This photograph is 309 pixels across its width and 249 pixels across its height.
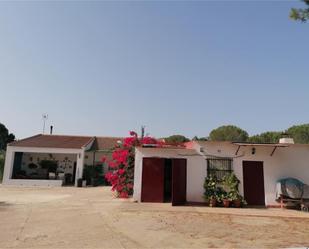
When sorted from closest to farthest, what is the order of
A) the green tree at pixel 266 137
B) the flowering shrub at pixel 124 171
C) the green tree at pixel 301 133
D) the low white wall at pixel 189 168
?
the low white wall at pixel 189 168, the flowering shrub at pixel 124 171, the green tree at pixel 266 137, the green tree at pixel 301 133

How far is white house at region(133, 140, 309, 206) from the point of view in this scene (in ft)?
48.0

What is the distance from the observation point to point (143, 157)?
1505cm

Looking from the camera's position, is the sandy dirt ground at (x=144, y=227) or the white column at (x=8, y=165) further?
the white column at (x=8, y=165)

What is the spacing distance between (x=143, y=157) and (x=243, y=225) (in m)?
6.86

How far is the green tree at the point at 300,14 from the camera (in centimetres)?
929

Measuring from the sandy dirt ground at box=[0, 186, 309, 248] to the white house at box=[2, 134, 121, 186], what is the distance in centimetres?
1107

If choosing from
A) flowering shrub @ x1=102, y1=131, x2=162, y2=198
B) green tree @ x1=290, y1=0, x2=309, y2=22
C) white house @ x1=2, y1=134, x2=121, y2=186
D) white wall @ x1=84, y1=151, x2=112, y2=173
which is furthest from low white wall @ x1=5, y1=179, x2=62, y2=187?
green tree @ x1=290, y1=0, x2=309, y2=22

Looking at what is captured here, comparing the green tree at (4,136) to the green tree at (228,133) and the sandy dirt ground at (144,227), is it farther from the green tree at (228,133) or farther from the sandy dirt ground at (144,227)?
the sandy dirt ground at (144,227)

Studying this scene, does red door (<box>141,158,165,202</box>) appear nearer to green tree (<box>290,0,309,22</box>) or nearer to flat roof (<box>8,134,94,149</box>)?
green tree (<box>290,0,309,22</box>)

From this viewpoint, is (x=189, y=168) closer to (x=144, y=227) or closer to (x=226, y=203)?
(x=226, y=203)

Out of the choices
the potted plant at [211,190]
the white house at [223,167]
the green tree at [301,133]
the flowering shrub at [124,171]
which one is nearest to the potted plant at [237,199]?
the white house at [223,167]

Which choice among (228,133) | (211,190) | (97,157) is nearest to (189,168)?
(211,190)

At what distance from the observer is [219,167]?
1489 cm

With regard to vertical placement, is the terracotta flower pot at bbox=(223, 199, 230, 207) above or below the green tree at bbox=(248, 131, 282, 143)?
below
